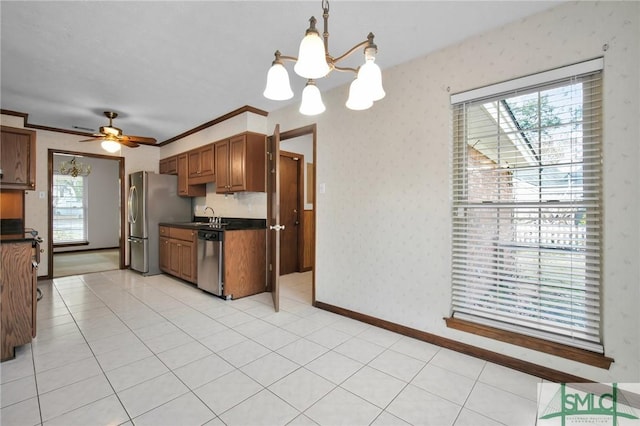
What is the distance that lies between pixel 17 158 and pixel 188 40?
2.91 m

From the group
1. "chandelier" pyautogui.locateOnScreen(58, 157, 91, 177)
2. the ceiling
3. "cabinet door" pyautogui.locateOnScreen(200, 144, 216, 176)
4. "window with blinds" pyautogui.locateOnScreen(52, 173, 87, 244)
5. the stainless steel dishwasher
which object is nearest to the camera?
the ceiling

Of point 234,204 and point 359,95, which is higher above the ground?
point 359,95

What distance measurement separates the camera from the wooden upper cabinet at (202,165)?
444 cm

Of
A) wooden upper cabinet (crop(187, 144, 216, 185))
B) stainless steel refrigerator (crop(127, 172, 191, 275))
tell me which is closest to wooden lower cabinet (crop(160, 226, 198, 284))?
stainless steel refrigerator (crop(127, 172, 191, 275))

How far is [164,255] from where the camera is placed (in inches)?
189

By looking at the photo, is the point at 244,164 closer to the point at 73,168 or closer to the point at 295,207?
the point at 295,207

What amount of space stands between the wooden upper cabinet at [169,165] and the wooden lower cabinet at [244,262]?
249 centimetres

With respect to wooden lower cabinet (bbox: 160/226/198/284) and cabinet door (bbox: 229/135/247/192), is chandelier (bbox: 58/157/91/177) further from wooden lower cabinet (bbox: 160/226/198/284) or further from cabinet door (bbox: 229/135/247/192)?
cabinet door (bbox: 229/135/247/192)

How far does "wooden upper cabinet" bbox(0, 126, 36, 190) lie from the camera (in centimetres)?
334

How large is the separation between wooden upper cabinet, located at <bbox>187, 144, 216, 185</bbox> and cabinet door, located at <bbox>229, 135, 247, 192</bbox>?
53cm

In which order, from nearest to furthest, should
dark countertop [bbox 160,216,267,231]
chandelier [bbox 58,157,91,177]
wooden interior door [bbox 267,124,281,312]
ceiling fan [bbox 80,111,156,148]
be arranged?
wooden interior door [bbox 267,124,281,312] < dark countertop [bbox 160,216,267,231] < ceiling fan [bbox 80,111,156,148] < chandelier [bbox 58,157,91,177]

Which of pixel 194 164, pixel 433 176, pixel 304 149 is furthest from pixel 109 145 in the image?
pixel 433 176

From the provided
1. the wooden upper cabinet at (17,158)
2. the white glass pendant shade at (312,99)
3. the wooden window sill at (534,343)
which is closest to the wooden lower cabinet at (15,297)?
the wooden upper cabinet at (17,158)

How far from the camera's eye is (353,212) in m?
3.04
